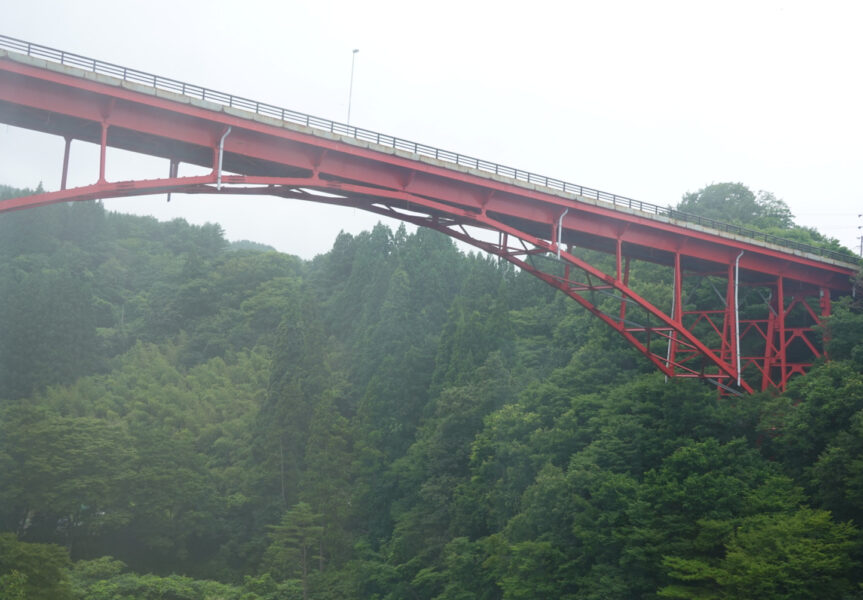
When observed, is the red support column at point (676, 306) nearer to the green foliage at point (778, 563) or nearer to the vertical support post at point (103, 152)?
the green foliage at point (778, 563)

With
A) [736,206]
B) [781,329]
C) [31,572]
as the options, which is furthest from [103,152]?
[736,206]

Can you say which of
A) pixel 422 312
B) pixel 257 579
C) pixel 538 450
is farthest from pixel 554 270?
pixel 257 579

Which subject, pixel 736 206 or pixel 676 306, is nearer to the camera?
pixel 676 306

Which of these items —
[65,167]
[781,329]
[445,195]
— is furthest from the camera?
[781,329]

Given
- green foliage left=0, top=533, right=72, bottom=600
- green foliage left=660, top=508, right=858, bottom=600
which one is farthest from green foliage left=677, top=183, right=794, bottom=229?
green foliage left=0, top=533, right=72, bottom=600

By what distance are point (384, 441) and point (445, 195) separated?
2700 cm

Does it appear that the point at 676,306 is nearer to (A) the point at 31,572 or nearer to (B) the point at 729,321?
(B) the point at 729,321

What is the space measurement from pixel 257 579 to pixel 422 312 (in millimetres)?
24136

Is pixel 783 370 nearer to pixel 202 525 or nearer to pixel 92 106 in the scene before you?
pixel 92 106

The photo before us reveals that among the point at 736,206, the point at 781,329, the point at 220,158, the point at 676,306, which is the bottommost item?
the point at 781,329

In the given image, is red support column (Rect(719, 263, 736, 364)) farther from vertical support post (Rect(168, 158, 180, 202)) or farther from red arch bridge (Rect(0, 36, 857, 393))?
vertical support post (Rect(168, 158, 180, 202))

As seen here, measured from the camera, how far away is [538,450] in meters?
39.3

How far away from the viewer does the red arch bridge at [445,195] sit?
79.7 feet

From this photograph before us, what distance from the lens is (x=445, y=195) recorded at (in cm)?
3055
